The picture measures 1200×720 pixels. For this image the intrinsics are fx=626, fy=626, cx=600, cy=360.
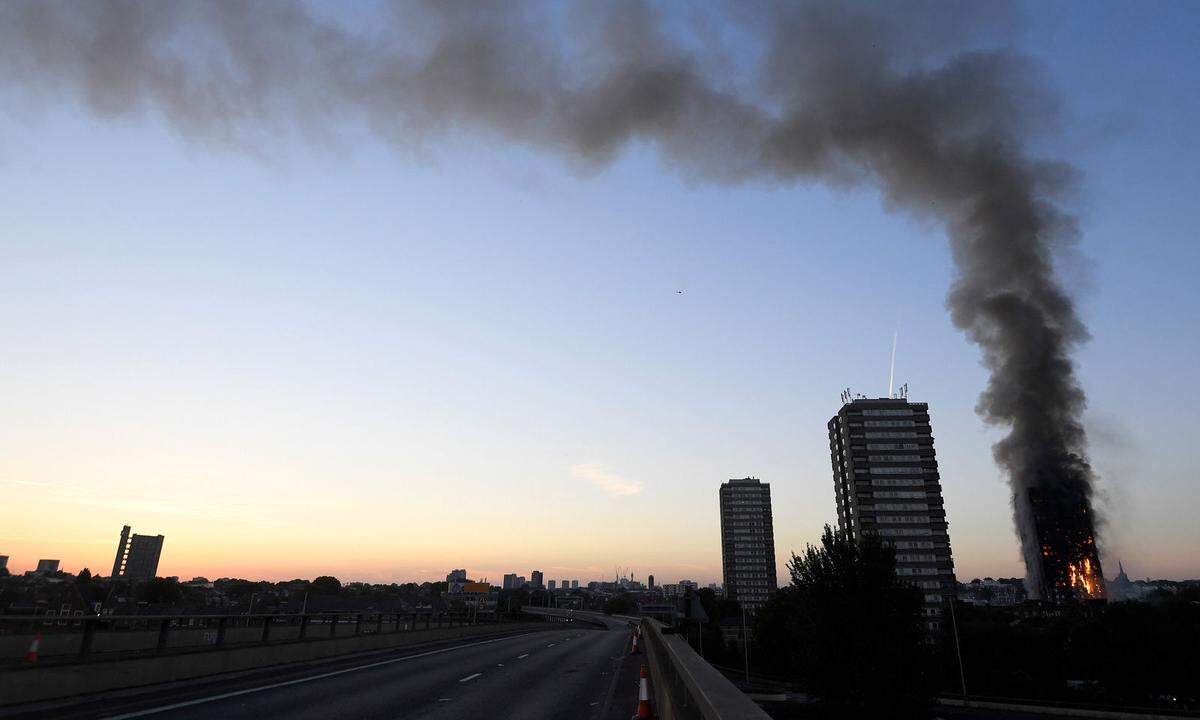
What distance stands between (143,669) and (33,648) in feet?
6.50

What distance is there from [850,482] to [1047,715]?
155 metres

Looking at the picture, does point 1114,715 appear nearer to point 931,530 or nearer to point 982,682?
point 982,682

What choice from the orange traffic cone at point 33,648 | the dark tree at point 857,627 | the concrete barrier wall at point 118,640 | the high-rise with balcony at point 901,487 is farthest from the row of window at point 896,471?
the orange traffic cone at point 33,648

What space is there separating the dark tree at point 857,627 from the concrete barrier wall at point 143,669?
23.7 metres

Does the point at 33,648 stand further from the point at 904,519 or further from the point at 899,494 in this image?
the point at 899,494

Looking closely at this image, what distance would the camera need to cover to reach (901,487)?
617 feet

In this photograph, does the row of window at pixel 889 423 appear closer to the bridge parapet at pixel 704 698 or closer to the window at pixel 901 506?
the window at pixel 901 506

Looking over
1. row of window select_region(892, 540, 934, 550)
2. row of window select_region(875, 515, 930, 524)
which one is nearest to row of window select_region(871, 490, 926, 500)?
row of window select_region(875, 515, 930, 524)

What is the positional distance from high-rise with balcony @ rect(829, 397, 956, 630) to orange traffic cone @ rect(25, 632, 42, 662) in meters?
189

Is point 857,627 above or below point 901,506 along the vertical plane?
below

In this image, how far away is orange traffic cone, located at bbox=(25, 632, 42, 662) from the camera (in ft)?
38.2

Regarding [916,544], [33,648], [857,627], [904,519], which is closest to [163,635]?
[33,648]

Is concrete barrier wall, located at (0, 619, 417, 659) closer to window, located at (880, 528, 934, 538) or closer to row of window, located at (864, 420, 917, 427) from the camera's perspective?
window, located at (880, 528, 934, 538)

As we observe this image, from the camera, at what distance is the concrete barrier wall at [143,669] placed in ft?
35.1
